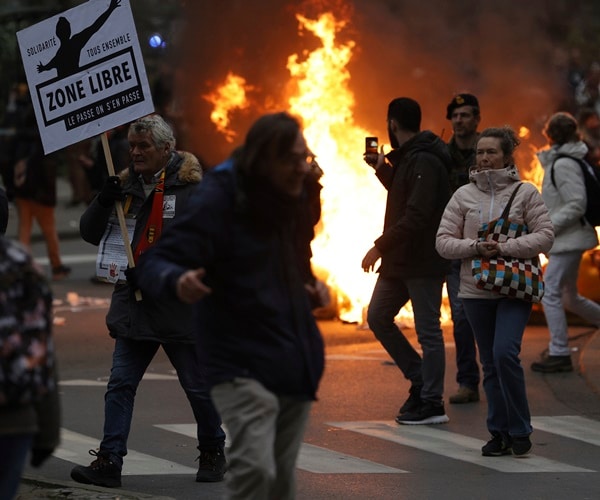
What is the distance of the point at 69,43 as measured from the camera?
743 cm

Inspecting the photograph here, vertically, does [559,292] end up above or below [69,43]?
below

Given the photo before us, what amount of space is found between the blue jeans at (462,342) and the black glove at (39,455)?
5273 mm

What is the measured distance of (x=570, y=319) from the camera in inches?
494

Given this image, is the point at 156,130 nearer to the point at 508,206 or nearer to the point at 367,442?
the point at 508,206

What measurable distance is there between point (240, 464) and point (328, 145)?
8665 millimetres

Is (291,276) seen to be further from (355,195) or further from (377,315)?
(355,195)

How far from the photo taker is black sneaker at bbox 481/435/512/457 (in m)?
7.77

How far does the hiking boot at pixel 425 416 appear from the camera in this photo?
8680 millimetres

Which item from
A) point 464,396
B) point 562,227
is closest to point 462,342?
point 464,396

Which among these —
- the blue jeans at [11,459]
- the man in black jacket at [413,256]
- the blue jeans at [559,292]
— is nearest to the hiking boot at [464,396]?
the man in black jacket at [413,256]

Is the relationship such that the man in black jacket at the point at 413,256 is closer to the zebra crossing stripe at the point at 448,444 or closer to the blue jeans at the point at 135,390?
the zebra crossing stripe at the point at 448,444

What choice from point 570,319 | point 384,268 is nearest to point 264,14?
point 570,319

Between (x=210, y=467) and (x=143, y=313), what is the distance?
82 cm

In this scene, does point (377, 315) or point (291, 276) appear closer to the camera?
point (291, 276)
